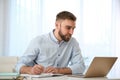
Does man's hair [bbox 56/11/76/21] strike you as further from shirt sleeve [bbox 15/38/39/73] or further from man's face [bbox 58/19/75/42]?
shirt sleeve [bbox 15/38/39/73]

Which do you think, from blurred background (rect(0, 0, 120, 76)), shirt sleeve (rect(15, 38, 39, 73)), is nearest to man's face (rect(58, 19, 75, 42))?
shirt sleeve (rect(15, 38, 39, 73))

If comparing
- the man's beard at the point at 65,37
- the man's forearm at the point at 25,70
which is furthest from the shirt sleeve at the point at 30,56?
the man's beard at the point at 65,37

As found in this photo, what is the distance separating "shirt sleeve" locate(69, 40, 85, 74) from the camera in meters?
2.08

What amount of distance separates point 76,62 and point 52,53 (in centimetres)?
24

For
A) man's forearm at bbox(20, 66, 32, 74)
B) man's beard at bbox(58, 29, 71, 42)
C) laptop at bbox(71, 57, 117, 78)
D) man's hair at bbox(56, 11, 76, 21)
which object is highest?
man's hair at bbox(56, 11, 76, 21)

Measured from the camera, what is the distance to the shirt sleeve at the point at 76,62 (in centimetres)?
208

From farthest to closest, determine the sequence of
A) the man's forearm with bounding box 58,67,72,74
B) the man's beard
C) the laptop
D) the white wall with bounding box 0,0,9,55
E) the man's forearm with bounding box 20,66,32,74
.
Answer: the white wall with bounding box 0,0,9,55, the man's beard, the man's forearm with bounding box 58,67,72,74, the man's forearm with bounding box 20,66,32,74, the laptop

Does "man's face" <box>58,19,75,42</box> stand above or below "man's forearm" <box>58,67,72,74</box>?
above

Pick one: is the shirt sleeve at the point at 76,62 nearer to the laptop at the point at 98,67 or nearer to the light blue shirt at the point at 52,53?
the light blue shirt at the point at 52,53

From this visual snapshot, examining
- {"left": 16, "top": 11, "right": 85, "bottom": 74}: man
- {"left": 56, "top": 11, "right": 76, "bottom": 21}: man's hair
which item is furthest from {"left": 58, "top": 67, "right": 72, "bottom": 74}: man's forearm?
{"left": 56, "top": 11, "right": 76, "bottom": 21}: man's hair

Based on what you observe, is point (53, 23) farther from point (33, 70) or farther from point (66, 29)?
point (33, 70)

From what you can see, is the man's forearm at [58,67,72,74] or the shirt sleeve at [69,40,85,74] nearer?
the man's forearm at [58,67,72,74]

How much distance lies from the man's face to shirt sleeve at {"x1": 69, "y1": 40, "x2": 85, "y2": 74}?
0.15m

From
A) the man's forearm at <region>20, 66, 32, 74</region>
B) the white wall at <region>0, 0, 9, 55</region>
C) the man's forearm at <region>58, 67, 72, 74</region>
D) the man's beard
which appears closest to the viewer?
the man's forearm at <region>20, 66, 32, 74</region>
